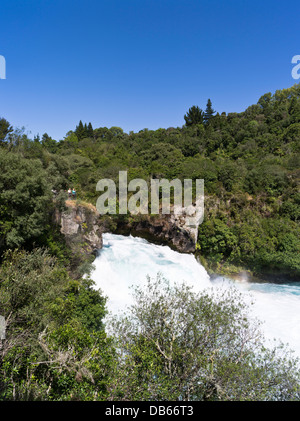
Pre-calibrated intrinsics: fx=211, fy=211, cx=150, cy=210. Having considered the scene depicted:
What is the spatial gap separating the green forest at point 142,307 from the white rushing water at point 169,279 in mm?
1714

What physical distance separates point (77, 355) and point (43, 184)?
35.1 ft

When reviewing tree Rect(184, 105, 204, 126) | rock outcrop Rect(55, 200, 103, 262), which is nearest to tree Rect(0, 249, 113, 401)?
rock outcrop Rect(55, 200, 103, 262)

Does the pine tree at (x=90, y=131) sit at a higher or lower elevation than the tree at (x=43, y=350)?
higher

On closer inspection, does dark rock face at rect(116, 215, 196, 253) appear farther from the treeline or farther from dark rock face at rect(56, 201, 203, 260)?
the treeline

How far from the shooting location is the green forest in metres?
6.53

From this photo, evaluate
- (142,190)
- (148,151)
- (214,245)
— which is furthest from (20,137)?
(148,151)

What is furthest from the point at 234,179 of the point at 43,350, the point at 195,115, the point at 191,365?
the point at 195,115

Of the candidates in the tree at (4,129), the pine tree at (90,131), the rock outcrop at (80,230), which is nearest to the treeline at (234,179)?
the tree at (4,129)

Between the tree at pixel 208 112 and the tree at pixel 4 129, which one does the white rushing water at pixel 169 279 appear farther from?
the tree at pixel 208 112

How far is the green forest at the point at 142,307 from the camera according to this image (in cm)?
653

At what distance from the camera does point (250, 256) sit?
2408cm

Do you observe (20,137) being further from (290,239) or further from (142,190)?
(290,239)

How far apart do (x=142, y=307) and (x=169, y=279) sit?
8469 millimetres

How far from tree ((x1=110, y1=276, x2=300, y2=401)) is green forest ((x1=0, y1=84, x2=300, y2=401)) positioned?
0.05 m
